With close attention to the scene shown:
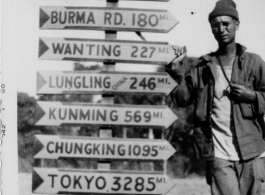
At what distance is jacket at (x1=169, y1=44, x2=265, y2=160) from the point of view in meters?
3.91

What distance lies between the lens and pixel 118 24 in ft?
14.4

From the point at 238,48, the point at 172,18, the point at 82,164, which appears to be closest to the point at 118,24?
the point at 172,18

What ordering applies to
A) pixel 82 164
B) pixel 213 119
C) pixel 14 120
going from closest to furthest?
pixel 213 119, pixel 14 120, pixel 82 164

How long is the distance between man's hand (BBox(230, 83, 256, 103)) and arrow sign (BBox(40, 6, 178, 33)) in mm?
938

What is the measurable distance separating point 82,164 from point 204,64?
2706cm

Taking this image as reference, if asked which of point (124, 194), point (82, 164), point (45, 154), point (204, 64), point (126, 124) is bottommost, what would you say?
point (82, 164)

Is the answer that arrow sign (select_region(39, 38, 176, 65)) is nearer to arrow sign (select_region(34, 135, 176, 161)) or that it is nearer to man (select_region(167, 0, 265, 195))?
man (select_region(167, 0, 265, 195))

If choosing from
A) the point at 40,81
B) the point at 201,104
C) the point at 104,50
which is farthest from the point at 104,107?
the point at 201,104

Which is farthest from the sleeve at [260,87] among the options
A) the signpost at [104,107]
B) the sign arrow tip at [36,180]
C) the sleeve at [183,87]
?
the sign arrow tip at [36,180]

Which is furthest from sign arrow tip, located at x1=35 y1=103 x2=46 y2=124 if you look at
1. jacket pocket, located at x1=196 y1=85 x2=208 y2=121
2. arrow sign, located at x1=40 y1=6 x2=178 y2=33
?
jacket pocket, located at x1=196 y1=85 x2=208 y2=121

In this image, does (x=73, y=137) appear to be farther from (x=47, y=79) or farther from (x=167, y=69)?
(x=167, y=69)

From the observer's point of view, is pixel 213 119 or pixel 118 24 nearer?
pixel 213 119

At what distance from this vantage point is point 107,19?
4383 millimetres

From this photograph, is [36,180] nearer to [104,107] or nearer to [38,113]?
[38,113]
